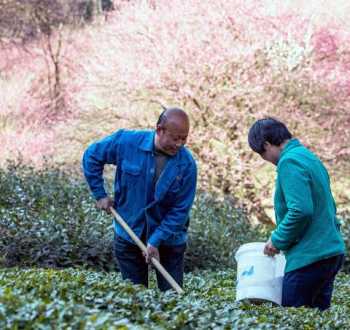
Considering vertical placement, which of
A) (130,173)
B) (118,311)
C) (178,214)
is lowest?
(118,311)

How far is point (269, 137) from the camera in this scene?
4516 mm

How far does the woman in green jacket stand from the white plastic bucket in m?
0.09

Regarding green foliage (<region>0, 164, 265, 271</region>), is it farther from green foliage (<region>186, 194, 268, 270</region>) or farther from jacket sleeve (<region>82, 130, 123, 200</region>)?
jacket sleeve (<region>82, 130, 123, 200</region>)

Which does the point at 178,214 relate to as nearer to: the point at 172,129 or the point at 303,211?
the point at 172,129

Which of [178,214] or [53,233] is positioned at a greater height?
[178,214]

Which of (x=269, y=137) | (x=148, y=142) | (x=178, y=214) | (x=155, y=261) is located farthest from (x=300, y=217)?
(x=148, y=142)

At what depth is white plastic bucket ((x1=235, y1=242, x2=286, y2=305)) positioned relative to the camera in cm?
466

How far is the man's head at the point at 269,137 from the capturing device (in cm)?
452

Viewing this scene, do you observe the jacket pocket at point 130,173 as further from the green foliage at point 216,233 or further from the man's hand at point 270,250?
the green foliage at point 216,233

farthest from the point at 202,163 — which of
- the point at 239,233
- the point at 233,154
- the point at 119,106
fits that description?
the point at 239,233

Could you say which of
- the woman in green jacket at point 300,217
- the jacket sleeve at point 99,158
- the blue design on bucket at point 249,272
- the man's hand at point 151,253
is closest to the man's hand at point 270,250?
the woman in green jacket at point 300,217

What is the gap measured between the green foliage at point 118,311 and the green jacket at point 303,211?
0.35m

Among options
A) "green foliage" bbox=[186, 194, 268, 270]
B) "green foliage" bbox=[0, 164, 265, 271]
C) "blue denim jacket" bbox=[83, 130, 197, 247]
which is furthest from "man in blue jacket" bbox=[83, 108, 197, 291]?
"green foliage" bbox=[186, 194, 268, 270]

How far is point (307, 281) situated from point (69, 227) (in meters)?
3.65
